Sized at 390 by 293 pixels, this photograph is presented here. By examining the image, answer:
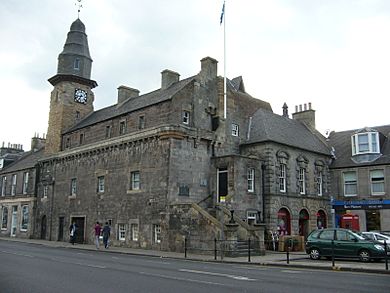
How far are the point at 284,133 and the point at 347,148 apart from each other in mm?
7375

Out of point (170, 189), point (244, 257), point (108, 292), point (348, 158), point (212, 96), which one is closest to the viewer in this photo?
point (108, 292)

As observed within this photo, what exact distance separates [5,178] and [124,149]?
25048 millimetres

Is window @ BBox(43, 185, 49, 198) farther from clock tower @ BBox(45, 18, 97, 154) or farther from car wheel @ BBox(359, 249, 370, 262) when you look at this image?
car wheel @ BBox(359, 249, 370, 262)

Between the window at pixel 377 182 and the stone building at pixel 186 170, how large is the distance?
391cm

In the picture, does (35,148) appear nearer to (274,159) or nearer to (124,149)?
(124,149)

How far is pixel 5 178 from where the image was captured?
48.9 meters

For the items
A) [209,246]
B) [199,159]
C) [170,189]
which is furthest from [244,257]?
Answer: [199,159]

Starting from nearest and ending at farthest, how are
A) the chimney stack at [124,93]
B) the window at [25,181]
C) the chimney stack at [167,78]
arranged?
the chimney stack at [167,78], the chimney stack at [124,93], the window at [25,181]

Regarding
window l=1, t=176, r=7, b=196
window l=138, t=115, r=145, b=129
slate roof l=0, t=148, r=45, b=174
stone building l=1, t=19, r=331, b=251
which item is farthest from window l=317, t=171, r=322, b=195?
window l=1, t=176, r=7, b=196

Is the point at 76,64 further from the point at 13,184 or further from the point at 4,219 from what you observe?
the point at 4,219

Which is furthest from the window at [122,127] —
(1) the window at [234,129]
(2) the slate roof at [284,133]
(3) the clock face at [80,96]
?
(3) the clock face at [80,96]

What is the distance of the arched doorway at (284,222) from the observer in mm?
30477

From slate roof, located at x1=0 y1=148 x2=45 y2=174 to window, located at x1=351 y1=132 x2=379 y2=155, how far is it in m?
31.8

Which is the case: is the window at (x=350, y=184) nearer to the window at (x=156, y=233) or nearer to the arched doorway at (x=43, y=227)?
the window at (x=156, y=233)
